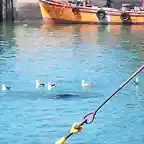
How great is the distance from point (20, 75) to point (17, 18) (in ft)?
84.6

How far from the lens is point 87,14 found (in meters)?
46.8

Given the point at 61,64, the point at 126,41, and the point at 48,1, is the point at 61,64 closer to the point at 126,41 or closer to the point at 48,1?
the point at 126,41

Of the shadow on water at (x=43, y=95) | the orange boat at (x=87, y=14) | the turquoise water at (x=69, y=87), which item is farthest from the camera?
the orange boat at (x=87, y=14)

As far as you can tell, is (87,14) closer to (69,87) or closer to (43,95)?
(69,87)

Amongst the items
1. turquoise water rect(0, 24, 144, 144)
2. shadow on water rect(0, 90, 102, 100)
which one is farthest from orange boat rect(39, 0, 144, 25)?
shadow on water rect(0, 90, 102, 100)

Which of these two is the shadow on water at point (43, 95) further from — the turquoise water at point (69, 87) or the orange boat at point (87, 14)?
the orange boat at point (87, 14)

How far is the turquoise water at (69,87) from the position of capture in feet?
46.5

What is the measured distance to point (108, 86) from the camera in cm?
1980

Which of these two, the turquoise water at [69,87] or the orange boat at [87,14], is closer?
the turquoise water at [69,87]

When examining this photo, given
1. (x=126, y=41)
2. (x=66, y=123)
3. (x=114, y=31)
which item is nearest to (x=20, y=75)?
(x=66, y=123)

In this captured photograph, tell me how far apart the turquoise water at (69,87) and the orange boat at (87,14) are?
27.4ft

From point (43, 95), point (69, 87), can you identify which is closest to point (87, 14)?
point (69, 87)

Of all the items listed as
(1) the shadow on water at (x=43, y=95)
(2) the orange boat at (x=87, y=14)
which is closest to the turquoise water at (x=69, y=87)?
(1) the shadow on water at (x=43, y=95)

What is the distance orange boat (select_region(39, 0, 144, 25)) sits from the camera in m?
46.2
